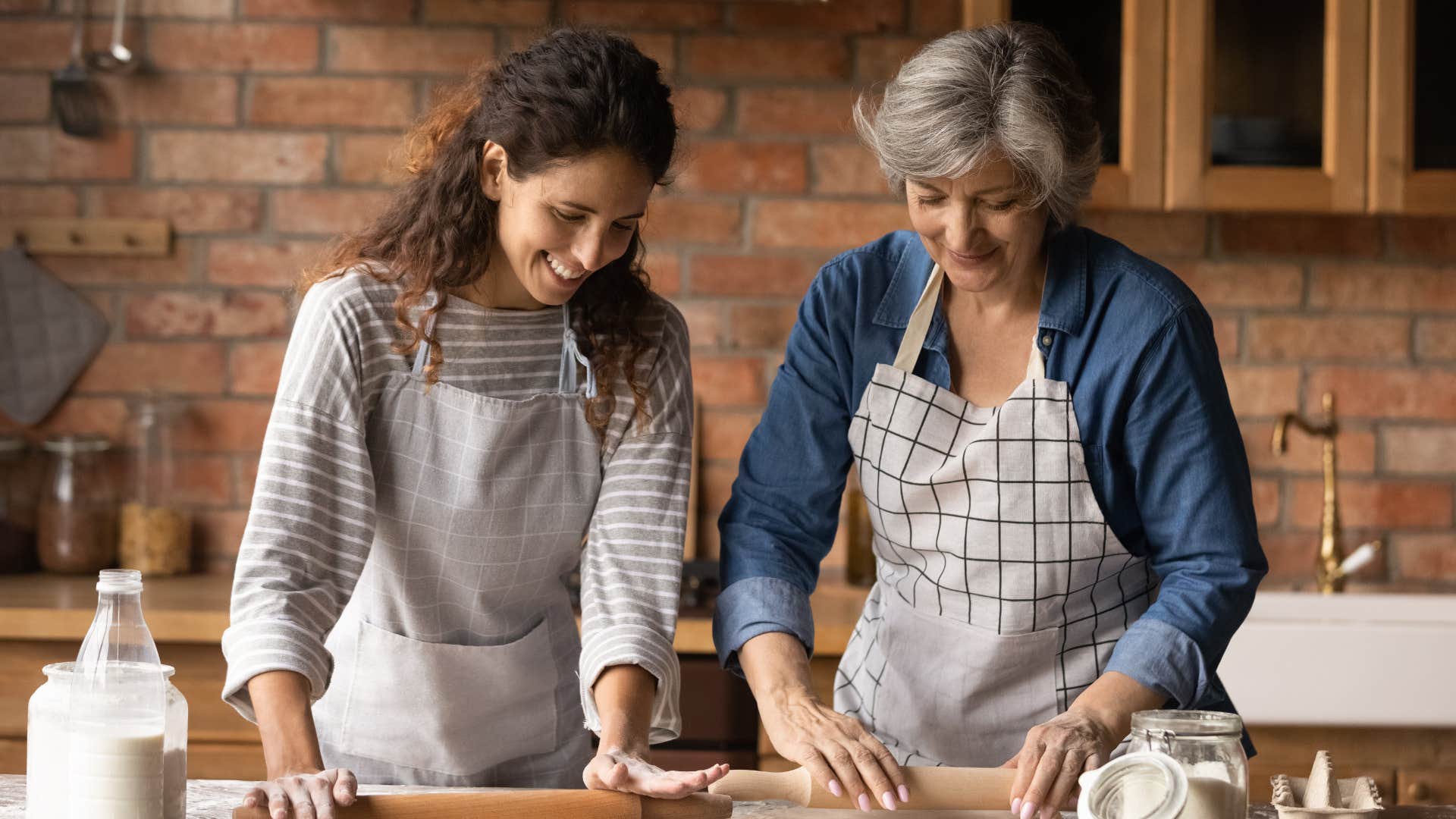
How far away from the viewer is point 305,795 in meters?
0.94

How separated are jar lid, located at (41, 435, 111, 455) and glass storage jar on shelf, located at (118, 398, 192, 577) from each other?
0.07 m

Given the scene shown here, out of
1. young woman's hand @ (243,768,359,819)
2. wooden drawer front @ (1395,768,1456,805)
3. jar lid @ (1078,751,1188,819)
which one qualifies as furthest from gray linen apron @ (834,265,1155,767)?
wooden drawer front @ (1395,768,1456,805)

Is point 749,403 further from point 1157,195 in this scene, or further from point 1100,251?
point 1100,251

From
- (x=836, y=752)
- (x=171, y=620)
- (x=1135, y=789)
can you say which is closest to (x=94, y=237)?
(x=171, y=620)

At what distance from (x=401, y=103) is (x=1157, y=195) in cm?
127

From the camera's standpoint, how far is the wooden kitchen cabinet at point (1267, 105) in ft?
Answer: 7.09

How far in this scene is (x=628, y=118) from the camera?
1.14 metres

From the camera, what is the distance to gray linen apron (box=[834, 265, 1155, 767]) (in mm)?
1245

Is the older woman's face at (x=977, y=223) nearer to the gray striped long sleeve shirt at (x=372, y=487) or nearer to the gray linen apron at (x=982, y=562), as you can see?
the gray linen apron at (x=982, y=562)

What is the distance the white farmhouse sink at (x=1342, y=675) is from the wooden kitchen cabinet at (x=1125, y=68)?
0.70 m

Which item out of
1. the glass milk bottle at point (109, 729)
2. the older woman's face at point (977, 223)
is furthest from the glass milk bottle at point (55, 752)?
the older woman's face at point (977, 223)

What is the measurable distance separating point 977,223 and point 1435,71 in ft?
4.61

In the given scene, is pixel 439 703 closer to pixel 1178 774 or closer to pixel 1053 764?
pixel 1053 764

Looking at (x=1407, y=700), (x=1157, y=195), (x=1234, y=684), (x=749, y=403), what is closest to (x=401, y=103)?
(x=749, y=403)
